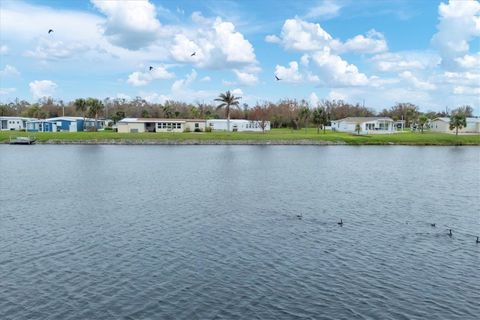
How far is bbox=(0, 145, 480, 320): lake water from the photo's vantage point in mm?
16094

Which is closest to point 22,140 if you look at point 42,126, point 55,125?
point 55,125

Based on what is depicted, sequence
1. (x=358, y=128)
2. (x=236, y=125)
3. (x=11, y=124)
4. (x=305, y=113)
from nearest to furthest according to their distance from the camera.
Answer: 1. (x=358, y=128)
2. (x=236, y=125)
3. (x=11, y=124)
4. (x=305, y=113)

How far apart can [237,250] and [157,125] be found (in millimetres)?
113362

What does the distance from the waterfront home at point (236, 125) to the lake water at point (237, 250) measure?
93062mm

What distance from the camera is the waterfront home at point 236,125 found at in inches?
5433

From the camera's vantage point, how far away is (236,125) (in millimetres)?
140000

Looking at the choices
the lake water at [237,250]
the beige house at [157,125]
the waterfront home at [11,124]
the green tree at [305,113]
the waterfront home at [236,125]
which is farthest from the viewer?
the green tree at [305,113]

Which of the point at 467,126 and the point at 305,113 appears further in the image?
the point at 467,126

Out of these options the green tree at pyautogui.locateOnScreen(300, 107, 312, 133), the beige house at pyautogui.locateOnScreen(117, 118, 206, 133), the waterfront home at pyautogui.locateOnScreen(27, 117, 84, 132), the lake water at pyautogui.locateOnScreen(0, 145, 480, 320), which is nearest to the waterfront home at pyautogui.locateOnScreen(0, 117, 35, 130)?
the waterfront home at pyautogui.locateOnScreen(27, 117, 84, 132)

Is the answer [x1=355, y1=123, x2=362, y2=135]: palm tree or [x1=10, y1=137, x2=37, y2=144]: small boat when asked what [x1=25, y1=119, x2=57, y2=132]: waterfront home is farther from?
[x1=355, y1=123, x2=362, y2=135]: palm tree

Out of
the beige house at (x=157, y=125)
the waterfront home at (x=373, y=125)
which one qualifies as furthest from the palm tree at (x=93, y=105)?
the waterfront home at (x=373, y=125)

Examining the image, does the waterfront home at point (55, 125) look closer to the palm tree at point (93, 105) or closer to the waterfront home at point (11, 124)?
the waterfront home at point (11, 124)

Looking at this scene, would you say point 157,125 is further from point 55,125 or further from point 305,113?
point 305,113

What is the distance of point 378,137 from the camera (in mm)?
115688
